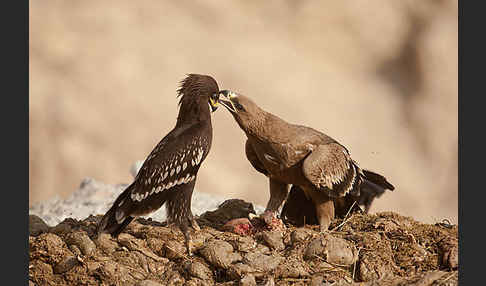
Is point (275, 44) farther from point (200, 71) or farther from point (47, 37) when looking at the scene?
point (47, 37)

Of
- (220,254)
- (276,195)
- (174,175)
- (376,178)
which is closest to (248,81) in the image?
(376,178)

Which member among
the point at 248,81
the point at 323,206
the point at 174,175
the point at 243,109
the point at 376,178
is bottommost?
the point at 174,175

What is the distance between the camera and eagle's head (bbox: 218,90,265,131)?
5902mm

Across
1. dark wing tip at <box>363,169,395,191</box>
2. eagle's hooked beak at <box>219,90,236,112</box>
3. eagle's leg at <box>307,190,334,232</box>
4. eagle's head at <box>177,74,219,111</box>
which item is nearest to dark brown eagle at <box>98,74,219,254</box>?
eagle's head at <box>177,74,219,111</box>

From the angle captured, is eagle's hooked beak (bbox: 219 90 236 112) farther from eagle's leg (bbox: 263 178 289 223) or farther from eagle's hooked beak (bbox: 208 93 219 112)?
eagle's leg (bbox: 263 178 289 223)

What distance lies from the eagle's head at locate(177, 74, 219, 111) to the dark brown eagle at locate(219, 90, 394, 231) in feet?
0.30

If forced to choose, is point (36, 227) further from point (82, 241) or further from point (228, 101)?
point (228, 101)

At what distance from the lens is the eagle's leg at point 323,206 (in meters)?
6.25

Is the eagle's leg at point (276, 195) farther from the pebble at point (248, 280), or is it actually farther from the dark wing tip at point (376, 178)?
the pebble at point (248, 280)

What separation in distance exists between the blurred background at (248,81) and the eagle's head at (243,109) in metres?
8.13

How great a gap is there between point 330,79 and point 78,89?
596cm

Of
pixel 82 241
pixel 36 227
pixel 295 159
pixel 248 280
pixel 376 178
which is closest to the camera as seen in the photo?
pixel 248 280

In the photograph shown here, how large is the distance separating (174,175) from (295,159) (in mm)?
1170

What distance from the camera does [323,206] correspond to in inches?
247
